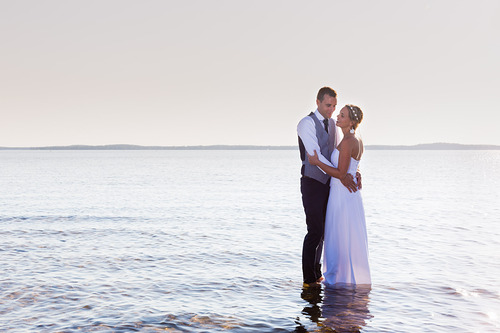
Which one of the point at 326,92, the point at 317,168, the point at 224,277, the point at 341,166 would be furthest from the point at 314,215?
the point at 224,277

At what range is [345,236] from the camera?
7973 millimetres

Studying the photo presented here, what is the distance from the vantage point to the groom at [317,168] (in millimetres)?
7641

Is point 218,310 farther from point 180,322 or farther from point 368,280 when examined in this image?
point 368,280

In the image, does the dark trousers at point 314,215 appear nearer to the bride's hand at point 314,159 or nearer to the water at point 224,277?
the bride's hand at point 314,159

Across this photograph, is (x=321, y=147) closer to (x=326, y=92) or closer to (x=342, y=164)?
(x=342, y=164)

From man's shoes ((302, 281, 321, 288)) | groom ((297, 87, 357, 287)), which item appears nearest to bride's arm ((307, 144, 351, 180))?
groom ((297, 87, 357, 287))

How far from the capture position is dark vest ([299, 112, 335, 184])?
7750mm

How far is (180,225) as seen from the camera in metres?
16.6

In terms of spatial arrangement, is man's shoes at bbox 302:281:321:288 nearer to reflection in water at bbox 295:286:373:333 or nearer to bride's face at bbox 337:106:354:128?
reflection in water at bbox 295:286:373:333

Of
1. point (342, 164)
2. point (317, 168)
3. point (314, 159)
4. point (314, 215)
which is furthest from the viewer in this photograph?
point (314, 215)

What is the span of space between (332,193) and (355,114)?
51.3 inches

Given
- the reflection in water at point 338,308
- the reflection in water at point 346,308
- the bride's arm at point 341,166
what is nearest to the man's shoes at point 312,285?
the reflection in water at point 338,308

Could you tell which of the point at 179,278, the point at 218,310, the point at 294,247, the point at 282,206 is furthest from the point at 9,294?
the point at 282,206

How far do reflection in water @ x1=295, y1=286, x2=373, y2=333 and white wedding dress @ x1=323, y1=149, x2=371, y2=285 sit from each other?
0.21 meters
